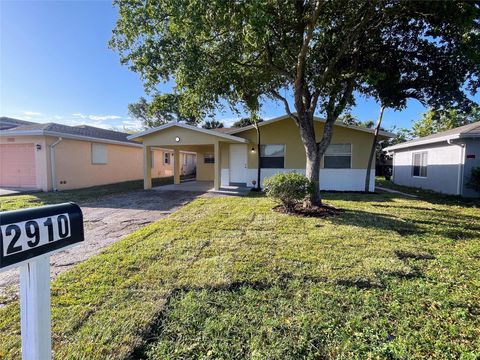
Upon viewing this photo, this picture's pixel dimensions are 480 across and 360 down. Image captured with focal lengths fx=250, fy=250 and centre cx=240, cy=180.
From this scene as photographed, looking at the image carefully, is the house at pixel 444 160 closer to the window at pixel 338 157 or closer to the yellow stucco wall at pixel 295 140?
the yellow stucco wall at pixel 295 140

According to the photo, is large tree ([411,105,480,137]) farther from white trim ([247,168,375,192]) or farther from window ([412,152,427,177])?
white trim ([247,168,375,192])

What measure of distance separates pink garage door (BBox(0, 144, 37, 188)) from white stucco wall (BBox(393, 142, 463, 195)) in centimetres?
1959

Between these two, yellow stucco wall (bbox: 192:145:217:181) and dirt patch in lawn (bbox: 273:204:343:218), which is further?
yellow stucco wall (bbox: 192:145:217:181)

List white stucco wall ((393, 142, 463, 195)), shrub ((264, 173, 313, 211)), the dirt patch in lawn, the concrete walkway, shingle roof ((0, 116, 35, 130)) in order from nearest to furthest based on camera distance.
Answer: shrub ((264, 173, 313, 211)) < the dirt patch in lawn < white stucco wall ((393, 142, 463, 195)) < the concrete walkway < shingle roof ((0, 116, 35, 130))

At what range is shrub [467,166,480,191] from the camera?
33.4 ft

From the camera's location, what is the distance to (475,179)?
10.3m

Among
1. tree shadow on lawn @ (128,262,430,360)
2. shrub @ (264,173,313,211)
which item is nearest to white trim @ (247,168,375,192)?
shrub @ (264,173,313,211)

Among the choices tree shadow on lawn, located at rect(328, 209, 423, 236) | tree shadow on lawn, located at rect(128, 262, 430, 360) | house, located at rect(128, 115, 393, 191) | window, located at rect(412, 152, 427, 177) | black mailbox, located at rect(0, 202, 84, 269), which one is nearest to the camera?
black mailbox, located at rect(0, 202, 84, 269)

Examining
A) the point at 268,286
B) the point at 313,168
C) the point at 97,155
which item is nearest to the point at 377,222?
the point at 313,168

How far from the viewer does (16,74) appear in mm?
10773

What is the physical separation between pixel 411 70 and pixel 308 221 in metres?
6.21

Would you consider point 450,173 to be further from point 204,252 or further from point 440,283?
point 204,252

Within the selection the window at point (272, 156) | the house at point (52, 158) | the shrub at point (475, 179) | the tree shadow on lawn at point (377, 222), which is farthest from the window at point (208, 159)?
the shrub at point (475, 179)

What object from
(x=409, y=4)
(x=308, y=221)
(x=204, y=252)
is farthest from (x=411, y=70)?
(x=204, y=252)
